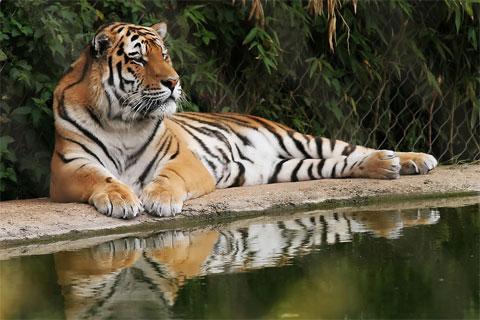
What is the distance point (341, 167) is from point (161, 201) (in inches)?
59.0

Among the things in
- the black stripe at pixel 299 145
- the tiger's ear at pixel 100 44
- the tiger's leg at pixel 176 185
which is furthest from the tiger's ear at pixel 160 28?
the black stripe at pixel 299 145

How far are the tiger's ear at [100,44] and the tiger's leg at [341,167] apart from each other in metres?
1.35

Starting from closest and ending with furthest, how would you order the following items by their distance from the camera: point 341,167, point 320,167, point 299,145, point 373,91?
point 341,167, point 320,167, point 299,145, point 373,91

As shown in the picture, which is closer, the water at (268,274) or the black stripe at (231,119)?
the water at (268,274)

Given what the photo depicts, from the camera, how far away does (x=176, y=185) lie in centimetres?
493

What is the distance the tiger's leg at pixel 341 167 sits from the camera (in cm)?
549

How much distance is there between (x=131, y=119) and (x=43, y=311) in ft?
7.26

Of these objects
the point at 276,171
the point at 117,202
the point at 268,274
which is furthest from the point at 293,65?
the point at 268,274

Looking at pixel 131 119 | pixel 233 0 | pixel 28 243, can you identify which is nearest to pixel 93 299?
pixel 28 243

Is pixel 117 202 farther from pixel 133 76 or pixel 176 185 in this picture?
pixel 133 76

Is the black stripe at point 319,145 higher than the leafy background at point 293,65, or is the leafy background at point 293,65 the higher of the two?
the leafy background at point 293,65

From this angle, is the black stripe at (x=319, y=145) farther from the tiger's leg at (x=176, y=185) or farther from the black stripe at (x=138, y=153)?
the black stripe at (x=138, y=153)

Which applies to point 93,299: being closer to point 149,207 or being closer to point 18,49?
point 149,207

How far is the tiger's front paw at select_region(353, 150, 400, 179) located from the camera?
5473 mm
